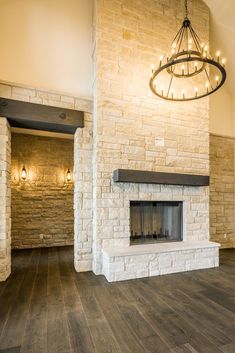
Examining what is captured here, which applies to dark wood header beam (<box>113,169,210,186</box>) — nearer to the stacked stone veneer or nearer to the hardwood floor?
the stacked stone veneer

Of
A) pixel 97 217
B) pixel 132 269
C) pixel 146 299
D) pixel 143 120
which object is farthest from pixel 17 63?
pixel 146 299

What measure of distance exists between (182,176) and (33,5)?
3.91 meters

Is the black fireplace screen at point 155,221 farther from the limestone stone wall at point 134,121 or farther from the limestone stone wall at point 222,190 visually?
the limestone stone wall at point 222,190

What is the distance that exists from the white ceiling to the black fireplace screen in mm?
3704

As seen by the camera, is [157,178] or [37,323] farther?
[157,178]

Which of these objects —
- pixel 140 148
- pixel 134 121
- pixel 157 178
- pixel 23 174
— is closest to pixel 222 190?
pixel 157 178

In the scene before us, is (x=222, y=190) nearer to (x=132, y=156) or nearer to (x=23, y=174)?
(x=132, y=156)

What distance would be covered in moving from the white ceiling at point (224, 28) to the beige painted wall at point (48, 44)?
103 inches

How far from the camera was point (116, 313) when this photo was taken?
2.19 metres

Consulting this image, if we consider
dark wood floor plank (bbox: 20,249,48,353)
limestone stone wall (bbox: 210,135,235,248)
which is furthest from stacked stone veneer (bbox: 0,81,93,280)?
limestone stone wall (bbox: 210,135,235,248)

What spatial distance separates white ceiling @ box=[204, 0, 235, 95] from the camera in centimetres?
411

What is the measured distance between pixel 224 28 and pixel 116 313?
5.72 metres

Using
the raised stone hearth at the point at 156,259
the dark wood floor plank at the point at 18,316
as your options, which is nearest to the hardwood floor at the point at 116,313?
the dark wood floor plank at the point at 18,316

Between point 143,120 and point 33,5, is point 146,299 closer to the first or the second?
point 143,120
